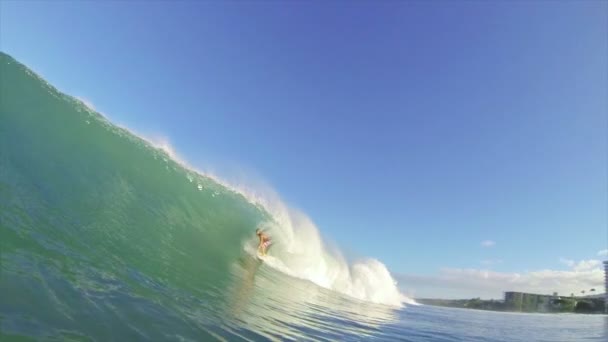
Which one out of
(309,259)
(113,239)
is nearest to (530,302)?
(309,259)

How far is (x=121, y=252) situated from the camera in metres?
6.30

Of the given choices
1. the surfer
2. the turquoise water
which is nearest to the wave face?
the turquoise water

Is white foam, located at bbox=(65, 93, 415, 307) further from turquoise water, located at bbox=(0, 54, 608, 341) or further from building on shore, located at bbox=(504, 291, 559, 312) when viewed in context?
building on shore, located at bbox=(504, 291, 559, 312)

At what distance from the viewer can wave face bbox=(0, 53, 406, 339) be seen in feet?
12.0

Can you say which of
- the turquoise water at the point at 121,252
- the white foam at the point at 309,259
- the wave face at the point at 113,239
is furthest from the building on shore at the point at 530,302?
the turquoise water at the point at 121,252

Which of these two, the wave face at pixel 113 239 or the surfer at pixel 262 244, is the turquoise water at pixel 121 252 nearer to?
the wave face at pixel 113 239

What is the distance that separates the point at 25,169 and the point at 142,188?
4847 mm

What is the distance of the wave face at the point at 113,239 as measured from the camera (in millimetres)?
3662

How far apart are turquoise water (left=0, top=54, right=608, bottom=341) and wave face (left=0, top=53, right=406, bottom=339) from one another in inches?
1.1

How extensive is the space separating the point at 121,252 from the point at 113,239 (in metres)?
0.59

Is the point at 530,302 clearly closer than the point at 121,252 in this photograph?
No

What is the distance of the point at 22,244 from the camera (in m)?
4.54

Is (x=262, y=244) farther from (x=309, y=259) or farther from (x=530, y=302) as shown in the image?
(x=530, y=302)

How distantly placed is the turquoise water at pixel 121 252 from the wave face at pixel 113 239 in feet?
0.09
